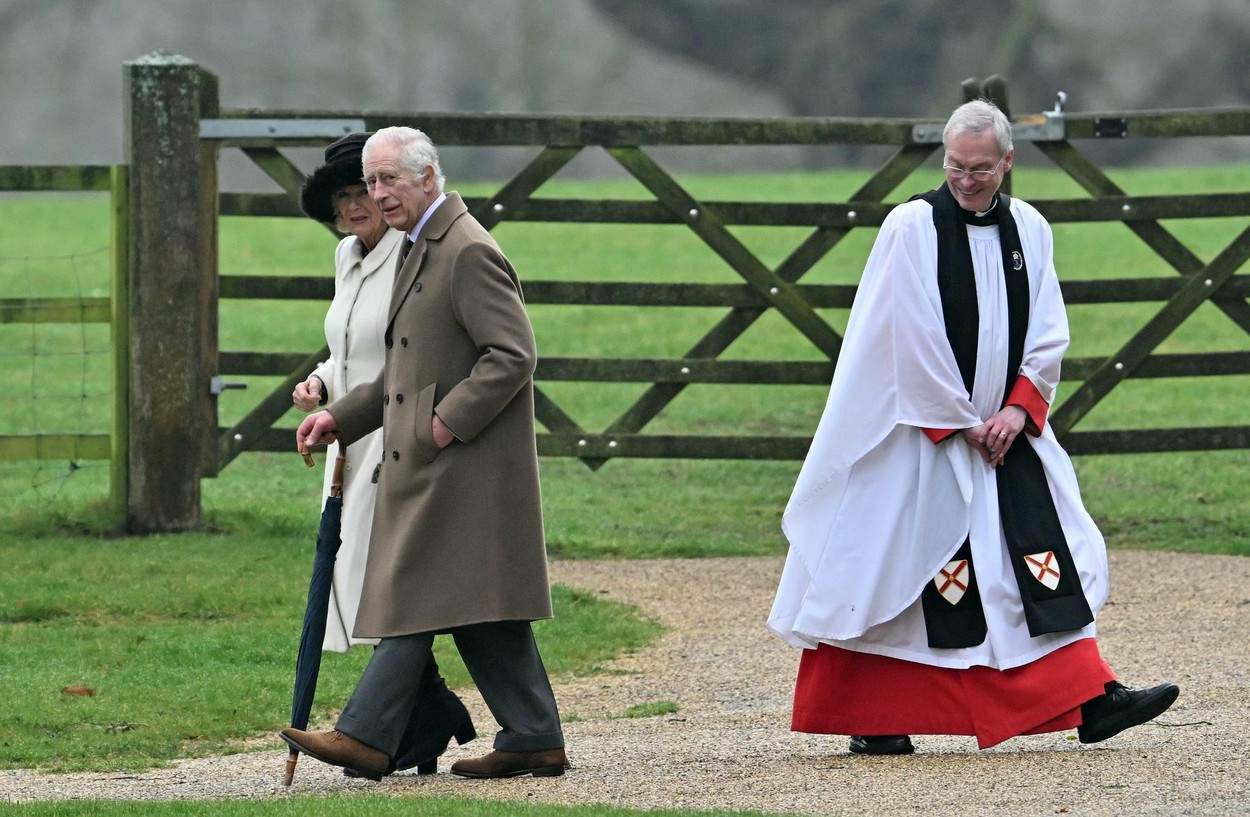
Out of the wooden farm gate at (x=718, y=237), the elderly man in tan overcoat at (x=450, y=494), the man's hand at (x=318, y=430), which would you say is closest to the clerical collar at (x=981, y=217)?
the elderly man in tan overcoat at (x=450, y=494)

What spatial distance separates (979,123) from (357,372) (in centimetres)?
197

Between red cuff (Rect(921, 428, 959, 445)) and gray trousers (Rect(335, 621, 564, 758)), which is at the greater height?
red cuff (Rect(921, 428, 959, 445))

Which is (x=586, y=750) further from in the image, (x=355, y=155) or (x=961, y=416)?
(x=355, y=155)

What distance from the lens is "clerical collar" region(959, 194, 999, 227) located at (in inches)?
242

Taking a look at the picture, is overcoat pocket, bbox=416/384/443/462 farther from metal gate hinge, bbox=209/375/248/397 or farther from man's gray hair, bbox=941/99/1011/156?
metal gate hinge, bbox=209/375/248/397

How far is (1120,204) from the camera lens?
33.0 feet

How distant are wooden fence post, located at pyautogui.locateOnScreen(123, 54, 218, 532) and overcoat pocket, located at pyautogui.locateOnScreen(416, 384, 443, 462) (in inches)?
164

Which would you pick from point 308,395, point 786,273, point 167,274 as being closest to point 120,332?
point 167,274

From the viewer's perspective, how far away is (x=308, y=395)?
6.12 m

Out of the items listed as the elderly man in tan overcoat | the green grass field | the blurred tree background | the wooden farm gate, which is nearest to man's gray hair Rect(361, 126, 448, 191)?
the elderly man in tan overcoat

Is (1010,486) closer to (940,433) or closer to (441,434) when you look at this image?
(940,433)

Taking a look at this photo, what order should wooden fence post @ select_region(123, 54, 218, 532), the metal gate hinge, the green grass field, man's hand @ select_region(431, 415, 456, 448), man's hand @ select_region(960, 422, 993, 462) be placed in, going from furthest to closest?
the green grass field < the metal gate hinge < wooden fence post @ select_region(123, 54, 218, 532) < man's hand @ select_region(960, 422, 993, 462) < man's hand @ select_region(431, 415, 456, 448)

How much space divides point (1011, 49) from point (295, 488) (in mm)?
30193

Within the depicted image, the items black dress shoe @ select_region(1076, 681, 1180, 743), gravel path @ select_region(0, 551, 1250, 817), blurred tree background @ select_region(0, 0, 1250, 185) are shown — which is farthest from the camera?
blurred tree background @ select_region(0, 0, 1250, 185)
